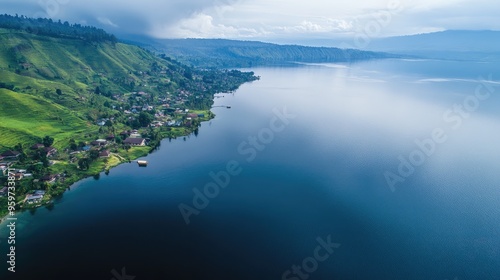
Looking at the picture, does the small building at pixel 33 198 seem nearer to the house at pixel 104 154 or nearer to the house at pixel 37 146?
the house at pixel 104 154

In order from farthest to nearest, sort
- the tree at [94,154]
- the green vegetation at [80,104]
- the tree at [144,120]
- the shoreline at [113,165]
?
the tree at [144,120]
the tree at [94,154]
the green vegetation at [80,104]
the shoreline at [113,165]

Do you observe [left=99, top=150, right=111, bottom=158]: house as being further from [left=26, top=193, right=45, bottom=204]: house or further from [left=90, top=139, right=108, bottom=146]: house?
[left=26, top=193, right=45, bottom=204]: house

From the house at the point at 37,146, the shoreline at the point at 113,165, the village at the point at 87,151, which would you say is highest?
the house at the point at 37,146

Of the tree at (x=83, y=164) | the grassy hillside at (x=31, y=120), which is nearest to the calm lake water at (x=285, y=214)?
the tree at (x=83, y=164)

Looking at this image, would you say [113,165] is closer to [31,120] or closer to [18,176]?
[18,176]

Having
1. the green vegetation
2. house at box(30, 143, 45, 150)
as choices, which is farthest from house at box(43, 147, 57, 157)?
house at box(30, 143, 45, 150)

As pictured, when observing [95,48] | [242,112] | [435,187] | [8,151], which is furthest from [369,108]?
[95,48]

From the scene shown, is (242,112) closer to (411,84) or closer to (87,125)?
(87,125)

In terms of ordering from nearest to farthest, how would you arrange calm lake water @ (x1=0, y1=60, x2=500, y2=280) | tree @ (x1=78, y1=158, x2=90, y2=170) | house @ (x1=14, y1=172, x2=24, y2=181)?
1. calm lake water @ (x1=0, y1=60, x2=500, y2=280)
2. house @ (x1=14, y1=172, x2=24, y2=181)
3. tree @ (x1=78, y1=158, x2=90, y2=170)
